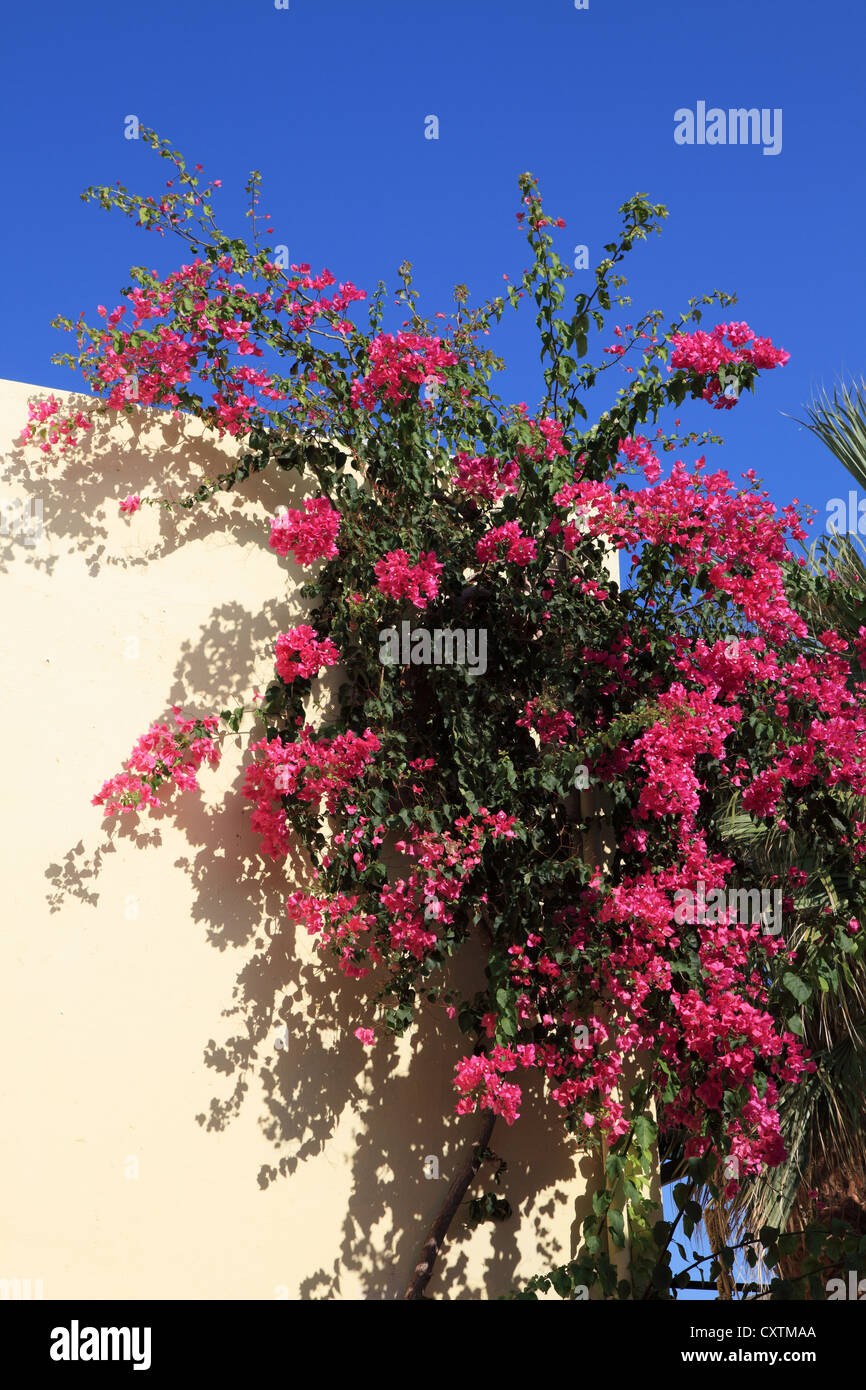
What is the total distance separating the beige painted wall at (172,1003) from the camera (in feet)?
11.0

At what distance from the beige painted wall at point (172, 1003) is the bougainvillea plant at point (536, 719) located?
0.12 m

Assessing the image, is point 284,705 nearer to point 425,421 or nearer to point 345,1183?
point 425,421

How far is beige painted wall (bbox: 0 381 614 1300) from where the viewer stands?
334cm

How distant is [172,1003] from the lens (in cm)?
357

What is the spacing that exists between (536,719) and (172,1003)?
1.53 metres

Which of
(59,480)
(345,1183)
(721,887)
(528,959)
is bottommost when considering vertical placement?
(345,1183)

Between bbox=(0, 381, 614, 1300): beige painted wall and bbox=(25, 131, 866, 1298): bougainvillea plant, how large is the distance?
12 cm

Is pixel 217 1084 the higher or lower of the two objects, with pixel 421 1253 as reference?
higher

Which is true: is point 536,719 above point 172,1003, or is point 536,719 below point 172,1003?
above

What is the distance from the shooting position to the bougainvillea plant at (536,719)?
12.0ft

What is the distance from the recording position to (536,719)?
401cm
